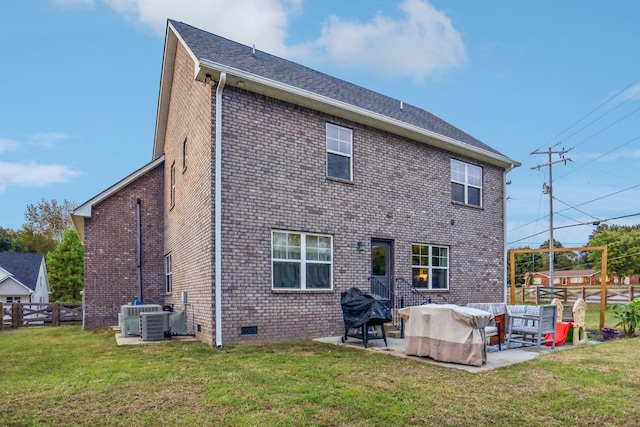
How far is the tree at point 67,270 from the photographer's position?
3131 centimetres

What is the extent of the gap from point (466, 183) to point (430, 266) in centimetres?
324

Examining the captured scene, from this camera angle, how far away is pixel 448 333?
6.85 m

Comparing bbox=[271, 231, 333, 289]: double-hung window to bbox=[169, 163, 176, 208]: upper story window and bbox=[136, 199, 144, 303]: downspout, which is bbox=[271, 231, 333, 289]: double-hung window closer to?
bbox=[169, 163, 176, 208]: upper story window

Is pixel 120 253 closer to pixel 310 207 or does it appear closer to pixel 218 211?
pixel 218 211

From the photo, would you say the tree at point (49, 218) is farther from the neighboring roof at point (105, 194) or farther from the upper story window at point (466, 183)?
the upper story window at point (466, 183)

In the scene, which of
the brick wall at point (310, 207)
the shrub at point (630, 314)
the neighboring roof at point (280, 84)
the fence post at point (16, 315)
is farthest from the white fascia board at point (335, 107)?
the fence post at point (16, 315)

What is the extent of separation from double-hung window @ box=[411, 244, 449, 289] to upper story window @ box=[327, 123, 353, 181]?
3.10 m

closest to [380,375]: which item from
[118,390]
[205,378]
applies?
[205,378]

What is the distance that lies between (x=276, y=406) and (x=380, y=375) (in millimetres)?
1932

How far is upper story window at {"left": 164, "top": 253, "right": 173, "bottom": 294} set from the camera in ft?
42.9

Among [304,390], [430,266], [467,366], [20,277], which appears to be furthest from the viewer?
[20,277]

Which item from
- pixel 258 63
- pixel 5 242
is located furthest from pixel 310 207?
pixel 5 242

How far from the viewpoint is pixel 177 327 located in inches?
398

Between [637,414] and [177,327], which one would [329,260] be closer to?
[177,327]
